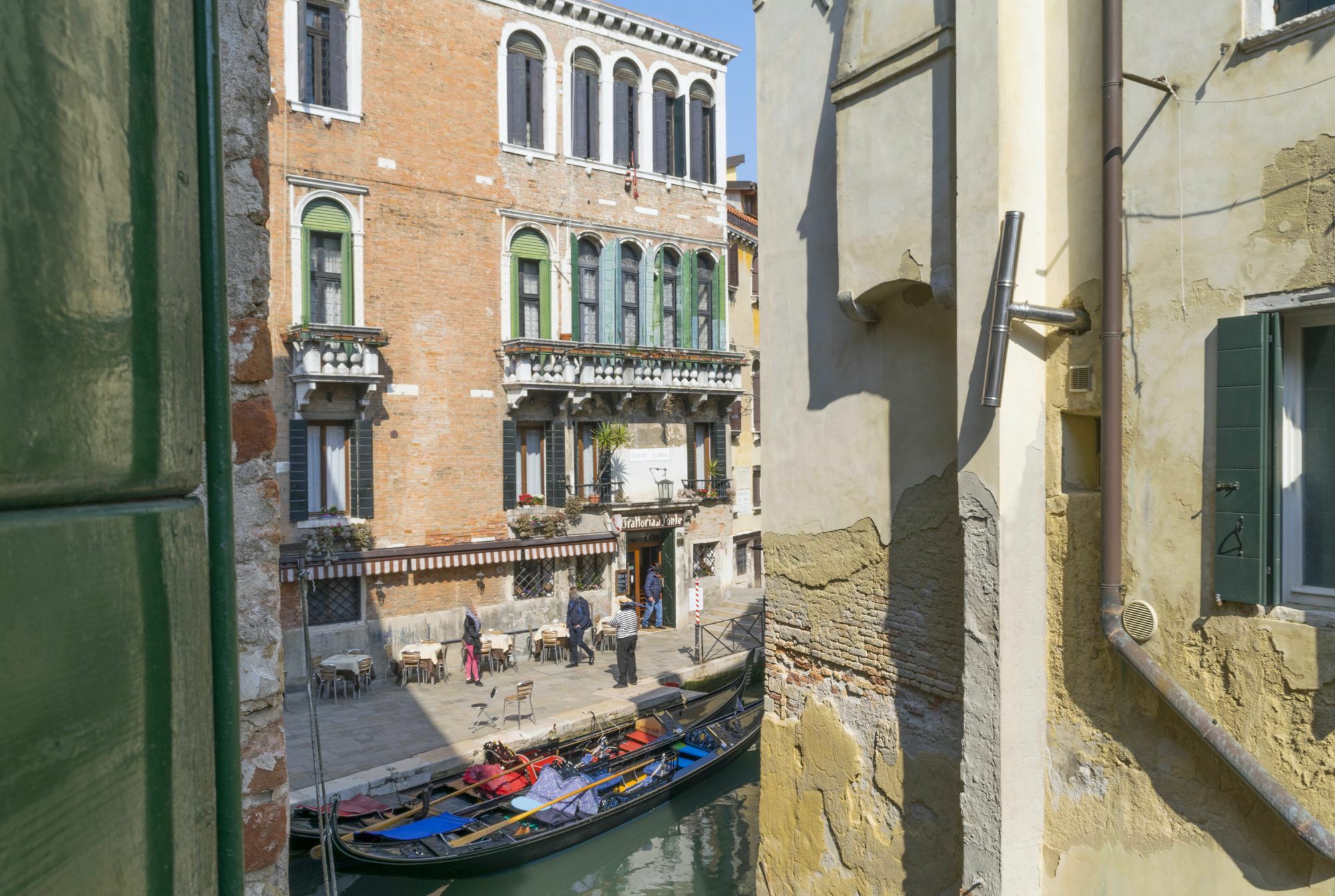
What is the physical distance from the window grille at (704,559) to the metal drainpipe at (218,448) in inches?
791

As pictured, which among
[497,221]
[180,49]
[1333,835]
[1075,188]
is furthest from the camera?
[497,221]

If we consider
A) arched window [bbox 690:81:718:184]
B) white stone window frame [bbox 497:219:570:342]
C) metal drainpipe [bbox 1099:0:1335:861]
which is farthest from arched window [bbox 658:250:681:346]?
metal drainpipe [bbox 1099:0:1335:861]

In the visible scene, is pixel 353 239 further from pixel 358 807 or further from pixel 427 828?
pixel 427 828

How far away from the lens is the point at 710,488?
20.8 metres

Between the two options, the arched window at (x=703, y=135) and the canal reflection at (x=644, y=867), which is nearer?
the canal reflection at (x=644, y=867)

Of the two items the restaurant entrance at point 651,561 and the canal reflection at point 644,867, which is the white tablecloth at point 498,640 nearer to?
the restaurant entrance at point 651,561

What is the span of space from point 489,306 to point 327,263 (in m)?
2.82

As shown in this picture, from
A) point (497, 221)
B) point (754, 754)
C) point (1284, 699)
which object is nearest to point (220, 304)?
point (1284, 699)

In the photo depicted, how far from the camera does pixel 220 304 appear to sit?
75 cm

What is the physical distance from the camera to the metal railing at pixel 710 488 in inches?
803

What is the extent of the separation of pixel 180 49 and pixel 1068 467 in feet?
15.1

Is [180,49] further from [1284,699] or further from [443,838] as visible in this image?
[443,838]

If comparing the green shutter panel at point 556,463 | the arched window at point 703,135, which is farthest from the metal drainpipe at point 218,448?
the arched window at point 703,135

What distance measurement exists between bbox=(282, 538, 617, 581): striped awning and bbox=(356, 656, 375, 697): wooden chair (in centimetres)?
149
